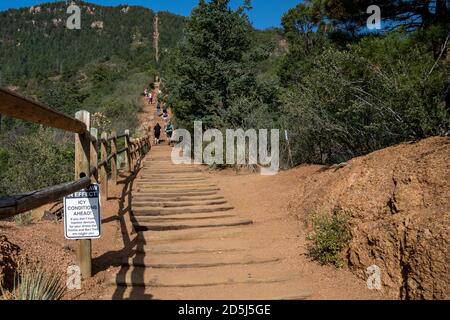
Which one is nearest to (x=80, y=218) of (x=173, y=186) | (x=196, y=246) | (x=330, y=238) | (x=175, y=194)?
(x=196, y=246)

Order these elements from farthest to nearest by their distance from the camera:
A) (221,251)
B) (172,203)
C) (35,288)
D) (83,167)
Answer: (172,203) → (221,251) → (83,167) → (35,288)

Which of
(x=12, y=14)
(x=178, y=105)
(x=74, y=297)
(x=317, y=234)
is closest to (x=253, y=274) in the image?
(x=317, y=234)

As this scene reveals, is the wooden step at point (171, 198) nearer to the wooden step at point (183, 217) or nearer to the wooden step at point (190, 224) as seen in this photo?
the wooden step at point (183, 217)

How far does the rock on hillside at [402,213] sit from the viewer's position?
12.3ft

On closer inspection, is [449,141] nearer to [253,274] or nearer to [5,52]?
[253,274]

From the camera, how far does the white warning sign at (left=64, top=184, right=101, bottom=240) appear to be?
4.40 m

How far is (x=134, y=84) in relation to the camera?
165 feet

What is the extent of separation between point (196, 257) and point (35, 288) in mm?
2481

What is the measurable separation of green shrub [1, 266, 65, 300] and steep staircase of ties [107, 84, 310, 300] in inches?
20.9

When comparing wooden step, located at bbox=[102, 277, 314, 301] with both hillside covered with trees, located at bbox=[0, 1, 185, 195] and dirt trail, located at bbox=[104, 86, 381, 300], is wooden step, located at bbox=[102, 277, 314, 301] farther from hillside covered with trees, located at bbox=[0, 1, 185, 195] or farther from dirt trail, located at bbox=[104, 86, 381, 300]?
hillside covered with trees, located at bbox=[0, 1, 185, 195]

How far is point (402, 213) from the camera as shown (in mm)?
4531

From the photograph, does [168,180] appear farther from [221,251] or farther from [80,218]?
[80,218]

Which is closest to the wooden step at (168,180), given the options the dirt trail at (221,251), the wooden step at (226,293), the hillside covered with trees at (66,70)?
the dirt trail at (221,251)

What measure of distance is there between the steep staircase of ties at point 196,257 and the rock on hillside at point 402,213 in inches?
35.0
